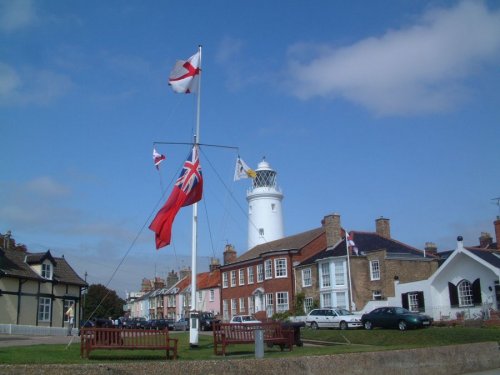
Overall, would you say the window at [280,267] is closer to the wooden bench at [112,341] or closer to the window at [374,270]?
the window at [374,270]

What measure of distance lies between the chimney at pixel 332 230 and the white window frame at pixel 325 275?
3065 millimetres

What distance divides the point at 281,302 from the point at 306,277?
3806 millimetres

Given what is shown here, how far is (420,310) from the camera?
39688 millimetres

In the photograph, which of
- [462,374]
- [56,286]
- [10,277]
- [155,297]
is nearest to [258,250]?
[56,286]

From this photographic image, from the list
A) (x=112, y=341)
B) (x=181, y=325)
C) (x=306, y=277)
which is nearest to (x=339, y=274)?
(x=306, y=277)

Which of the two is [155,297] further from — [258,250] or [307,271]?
[307,271]

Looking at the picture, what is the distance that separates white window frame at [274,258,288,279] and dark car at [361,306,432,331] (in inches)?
847

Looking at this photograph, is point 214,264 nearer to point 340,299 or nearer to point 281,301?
point 281,301

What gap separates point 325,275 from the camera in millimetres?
49562

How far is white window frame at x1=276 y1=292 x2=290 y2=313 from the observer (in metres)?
54.0

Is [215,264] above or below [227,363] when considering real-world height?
above

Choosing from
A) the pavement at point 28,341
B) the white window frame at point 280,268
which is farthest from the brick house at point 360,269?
the pavement at point 28,341

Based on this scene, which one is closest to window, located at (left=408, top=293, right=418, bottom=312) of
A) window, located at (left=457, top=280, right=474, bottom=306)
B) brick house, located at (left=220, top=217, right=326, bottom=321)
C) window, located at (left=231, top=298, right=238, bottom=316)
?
window, located at (left=457, top=280, right=474, bottom=306)

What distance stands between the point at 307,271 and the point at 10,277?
82.7ft
